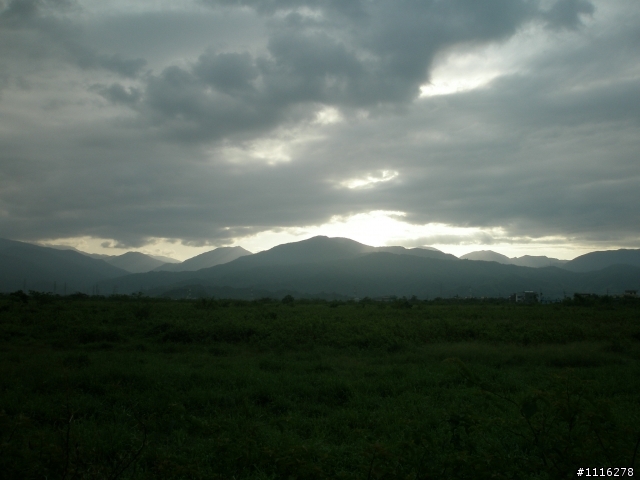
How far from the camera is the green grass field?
4168 mm

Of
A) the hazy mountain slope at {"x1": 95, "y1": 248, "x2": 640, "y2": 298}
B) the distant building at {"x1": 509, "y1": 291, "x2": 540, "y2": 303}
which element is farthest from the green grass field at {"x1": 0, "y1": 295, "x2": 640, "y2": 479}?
the hazy mountain slope at {"x1": 95, "y1": 248, "x2": 640, "y2": 298}

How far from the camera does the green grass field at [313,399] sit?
4.17m

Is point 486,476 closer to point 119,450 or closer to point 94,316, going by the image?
point 119,450

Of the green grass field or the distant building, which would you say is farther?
the distant building

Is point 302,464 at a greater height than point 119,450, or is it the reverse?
point 302,464

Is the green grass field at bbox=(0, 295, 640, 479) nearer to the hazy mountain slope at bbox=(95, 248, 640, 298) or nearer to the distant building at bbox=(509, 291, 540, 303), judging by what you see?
the distant building at bbox=(509, 291, 540, 303)

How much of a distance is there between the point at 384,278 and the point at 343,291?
2761 cm

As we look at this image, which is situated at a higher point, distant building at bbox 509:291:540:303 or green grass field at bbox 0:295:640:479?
green grass field at bbox 0:295:640:479

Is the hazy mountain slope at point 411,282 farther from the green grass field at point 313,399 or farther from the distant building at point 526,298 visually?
the green grass field at point 313,399

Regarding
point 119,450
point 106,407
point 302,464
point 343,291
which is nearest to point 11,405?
point 106,407

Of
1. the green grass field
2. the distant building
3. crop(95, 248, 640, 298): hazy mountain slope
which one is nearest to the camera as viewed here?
the green grass field

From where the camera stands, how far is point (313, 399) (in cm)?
1041

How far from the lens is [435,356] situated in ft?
53.0

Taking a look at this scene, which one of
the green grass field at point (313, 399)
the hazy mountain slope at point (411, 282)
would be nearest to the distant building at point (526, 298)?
the green grass field at point (313, 399)
